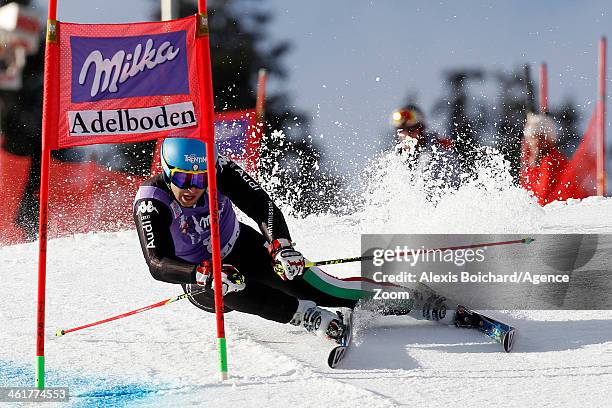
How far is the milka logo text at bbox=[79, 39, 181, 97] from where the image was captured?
345 centimetres

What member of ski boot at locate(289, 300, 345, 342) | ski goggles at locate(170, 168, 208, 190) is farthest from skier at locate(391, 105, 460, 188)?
ski goggles at locate(170, 168, 208, 190)

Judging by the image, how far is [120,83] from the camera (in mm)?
3488

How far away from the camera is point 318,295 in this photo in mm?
4547

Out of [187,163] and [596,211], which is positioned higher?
[187,163]

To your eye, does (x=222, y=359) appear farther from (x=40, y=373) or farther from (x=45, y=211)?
(x=45, y=211)

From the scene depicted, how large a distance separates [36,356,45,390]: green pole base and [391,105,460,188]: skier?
21.1 ft

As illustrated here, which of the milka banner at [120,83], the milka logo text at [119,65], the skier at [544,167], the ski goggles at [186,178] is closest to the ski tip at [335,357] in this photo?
the ski goggles at [186,178]

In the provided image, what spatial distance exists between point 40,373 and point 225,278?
97 centimetres

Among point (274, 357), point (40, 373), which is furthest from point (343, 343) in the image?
point (40, 373)

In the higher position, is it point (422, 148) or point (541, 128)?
point (541, 128)

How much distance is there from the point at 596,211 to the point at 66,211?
25.4 feet

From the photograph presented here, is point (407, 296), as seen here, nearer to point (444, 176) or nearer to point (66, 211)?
point (444, 176)

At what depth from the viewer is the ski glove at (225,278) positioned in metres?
3.69

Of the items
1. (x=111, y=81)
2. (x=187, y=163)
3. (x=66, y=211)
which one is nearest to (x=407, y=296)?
(x=187, y=163)
